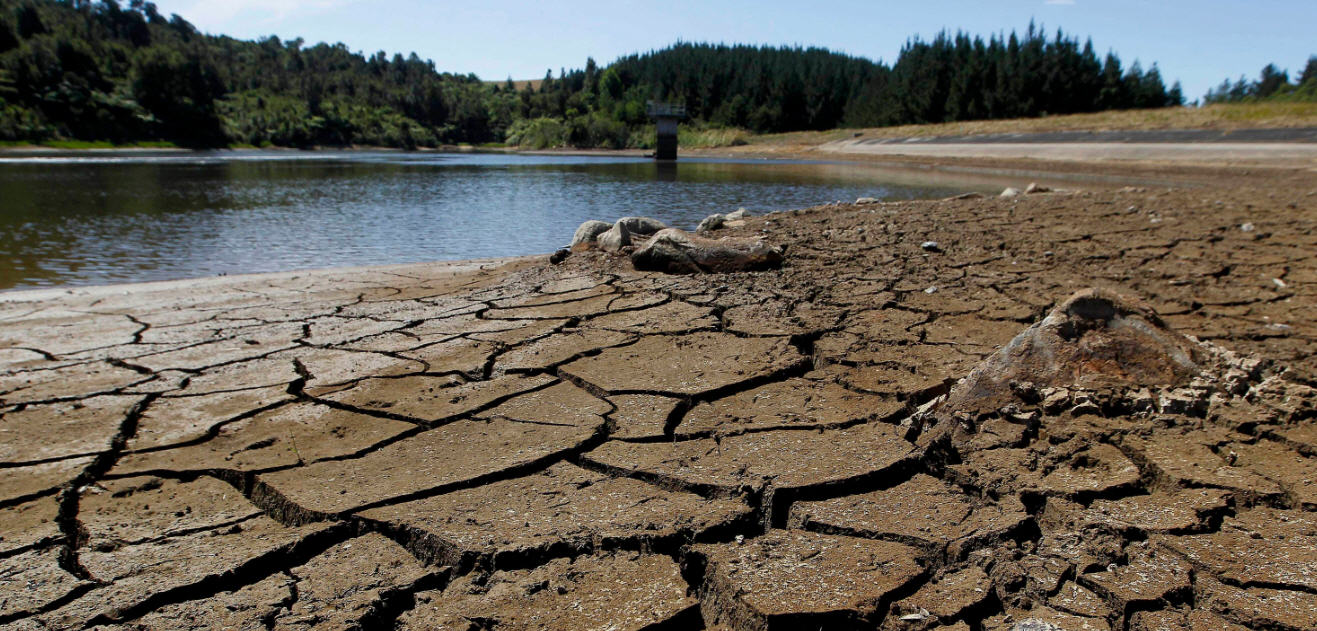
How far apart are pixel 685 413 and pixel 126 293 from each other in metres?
5.22

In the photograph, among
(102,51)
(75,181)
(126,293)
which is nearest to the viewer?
(126,293)

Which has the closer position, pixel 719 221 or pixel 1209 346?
pixel 1209 346

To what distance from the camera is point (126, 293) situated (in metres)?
5.60

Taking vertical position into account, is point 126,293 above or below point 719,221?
below

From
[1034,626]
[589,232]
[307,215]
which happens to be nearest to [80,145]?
[307,215]

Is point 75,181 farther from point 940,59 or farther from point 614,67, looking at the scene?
point 614,67

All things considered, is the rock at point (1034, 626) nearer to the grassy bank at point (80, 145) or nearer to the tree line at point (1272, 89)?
the tree line at point (1272, 89)

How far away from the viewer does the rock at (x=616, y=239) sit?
5.64m

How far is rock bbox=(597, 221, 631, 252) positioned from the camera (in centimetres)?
564

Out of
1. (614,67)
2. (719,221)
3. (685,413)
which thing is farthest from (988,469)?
(614,67)

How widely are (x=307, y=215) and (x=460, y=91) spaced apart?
104525 millimetres

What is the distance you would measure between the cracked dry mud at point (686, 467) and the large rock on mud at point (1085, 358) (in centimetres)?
1

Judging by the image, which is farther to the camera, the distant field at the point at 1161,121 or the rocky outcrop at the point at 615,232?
the distant field at the point at 1161,121

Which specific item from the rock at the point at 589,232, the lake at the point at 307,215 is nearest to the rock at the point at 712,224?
the rock at the point at 589,232
